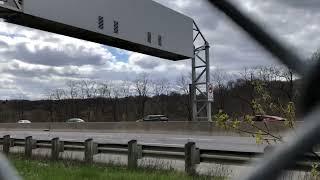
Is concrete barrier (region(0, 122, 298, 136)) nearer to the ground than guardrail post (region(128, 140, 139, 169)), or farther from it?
farther from it

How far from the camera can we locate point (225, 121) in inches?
230

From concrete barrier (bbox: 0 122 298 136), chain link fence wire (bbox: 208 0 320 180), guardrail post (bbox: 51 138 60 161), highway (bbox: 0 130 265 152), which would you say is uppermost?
chain link fence wire (bbox: 208 0 320 180)

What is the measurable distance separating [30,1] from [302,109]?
57.1ft

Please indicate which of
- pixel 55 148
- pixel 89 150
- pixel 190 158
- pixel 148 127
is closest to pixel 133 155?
pixel 190 158

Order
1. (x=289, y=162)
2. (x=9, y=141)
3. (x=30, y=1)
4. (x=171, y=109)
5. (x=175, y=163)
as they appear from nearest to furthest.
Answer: (x=289, y=162) → (x=175, y=163) → (x=30, y=1) → (x=9, y=141) → (x=171, y=109)

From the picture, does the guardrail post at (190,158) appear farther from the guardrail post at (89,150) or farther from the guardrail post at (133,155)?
the guardrail post at (89,150)

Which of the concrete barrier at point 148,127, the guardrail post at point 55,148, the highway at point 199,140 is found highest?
the concrete barrier at point 148,127

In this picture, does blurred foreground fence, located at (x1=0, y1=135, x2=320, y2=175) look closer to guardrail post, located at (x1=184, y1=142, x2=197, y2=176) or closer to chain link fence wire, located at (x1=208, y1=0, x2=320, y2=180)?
guardrail post, located at (x1=184, y1=142, x2=197, y2=176)

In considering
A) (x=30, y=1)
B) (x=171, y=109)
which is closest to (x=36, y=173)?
(x=30, y=1)

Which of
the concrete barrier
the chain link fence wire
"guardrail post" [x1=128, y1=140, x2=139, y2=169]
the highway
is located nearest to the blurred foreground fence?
"guardrail post" [x1=128, y1=140, x2=139, y2=169]

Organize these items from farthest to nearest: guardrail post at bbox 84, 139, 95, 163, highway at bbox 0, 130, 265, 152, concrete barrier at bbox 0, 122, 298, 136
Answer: concrete barrier at bbox 0, 122, 298, 136 < highway at bbox 0, 130, 265, 152 < guardrail post at bbox 84, 139, 95, 163

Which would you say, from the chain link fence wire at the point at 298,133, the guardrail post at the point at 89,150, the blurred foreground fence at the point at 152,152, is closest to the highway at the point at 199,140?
the blurred foreground fence at the point at 152,152

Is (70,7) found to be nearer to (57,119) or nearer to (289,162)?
(289,162)

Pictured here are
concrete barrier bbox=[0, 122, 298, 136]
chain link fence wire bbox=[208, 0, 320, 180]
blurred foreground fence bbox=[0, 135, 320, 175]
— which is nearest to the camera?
chain link fence wire bbox=[208, 0, 320, 180]
